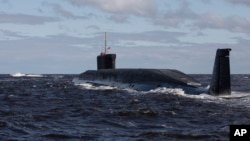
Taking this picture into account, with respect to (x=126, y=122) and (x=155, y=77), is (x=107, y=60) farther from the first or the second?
(x=126, y=122)

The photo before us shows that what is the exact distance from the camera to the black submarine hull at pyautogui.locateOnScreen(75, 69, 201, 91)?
42.4m

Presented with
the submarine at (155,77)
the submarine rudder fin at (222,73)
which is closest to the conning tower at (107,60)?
the submarine at (155,77)

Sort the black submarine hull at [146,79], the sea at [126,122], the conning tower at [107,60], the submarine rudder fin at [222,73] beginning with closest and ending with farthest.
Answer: the sea at [126,122]
the submarine rudder fin at [222,73]
the black submarine hull at [146,79]
the conning tower at [107,60]

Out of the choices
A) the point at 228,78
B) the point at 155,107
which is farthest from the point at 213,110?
the point at 228,78

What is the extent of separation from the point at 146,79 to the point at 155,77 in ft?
4.60

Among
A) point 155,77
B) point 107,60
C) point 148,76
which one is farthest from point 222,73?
point 107,60

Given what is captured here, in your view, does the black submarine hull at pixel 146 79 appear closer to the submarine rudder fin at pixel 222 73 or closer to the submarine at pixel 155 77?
the submarine at pixel 155 77

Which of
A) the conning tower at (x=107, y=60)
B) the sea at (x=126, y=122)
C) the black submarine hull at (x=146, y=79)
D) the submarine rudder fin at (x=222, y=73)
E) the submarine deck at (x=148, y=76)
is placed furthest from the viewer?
the conning tower at (x=107, y=60)

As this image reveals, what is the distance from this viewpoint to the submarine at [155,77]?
35.7 m

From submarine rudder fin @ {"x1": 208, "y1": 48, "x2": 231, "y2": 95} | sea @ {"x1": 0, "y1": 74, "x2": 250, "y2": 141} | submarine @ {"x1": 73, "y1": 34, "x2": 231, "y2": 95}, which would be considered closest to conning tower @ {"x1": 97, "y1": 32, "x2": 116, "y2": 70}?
submarine @ {"x1": 73, "y1": 34, "x2": 231, "y2": 95}

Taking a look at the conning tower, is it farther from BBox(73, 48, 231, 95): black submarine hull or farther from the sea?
the sea

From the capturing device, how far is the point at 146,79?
47750 mm

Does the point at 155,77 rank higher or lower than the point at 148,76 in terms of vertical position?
lower

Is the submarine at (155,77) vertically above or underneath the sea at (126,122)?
above
